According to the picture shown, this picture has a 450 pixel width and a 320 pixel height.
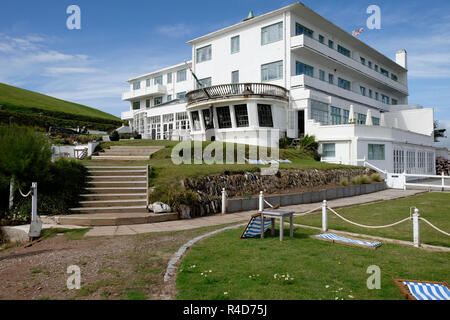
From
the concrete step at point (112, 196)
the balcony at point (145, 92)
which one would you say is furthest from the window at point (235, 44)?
the concrete step at point (112, 196)

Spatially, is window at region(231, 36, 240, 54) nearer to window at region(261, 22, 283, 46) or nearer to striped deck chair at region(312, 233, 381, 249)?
window at region(261, 22, 283, 46)

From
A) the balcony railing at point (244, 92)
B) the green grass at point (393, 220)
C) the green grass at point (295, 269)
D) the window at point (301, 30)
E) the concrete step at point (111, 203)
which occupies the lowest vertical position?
the green grass at point (393, 220)

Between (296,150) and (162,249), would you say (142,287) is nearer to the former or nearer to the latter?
(162,249)

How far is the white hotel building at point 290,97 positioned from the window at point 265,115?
0.09 metres

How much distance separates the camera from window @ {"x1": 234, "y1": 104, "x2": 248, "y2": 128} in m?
27.9

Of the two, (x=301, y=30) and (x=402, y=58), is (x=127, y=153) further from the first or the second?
(x=402, y=58)

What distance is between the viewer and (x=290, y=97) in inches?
1148

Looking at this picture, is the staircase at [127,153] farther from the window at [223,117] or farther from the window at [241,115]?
the window at [241,115]

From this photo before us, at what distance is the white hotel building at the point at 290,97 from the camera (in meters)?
27.4

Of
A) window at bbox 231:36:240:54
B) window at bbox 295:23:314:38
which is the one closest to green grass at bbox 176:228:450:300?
window at bbox 295:23:314:38

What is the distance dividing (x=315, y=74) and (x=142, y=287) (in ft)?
104

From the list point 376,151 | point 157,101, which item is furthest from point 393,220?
point 157,101

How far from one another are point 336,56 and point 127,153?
80.2 feet

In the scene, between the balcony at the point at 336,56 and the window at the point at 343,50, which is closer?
the balcony at the point at 336,56
